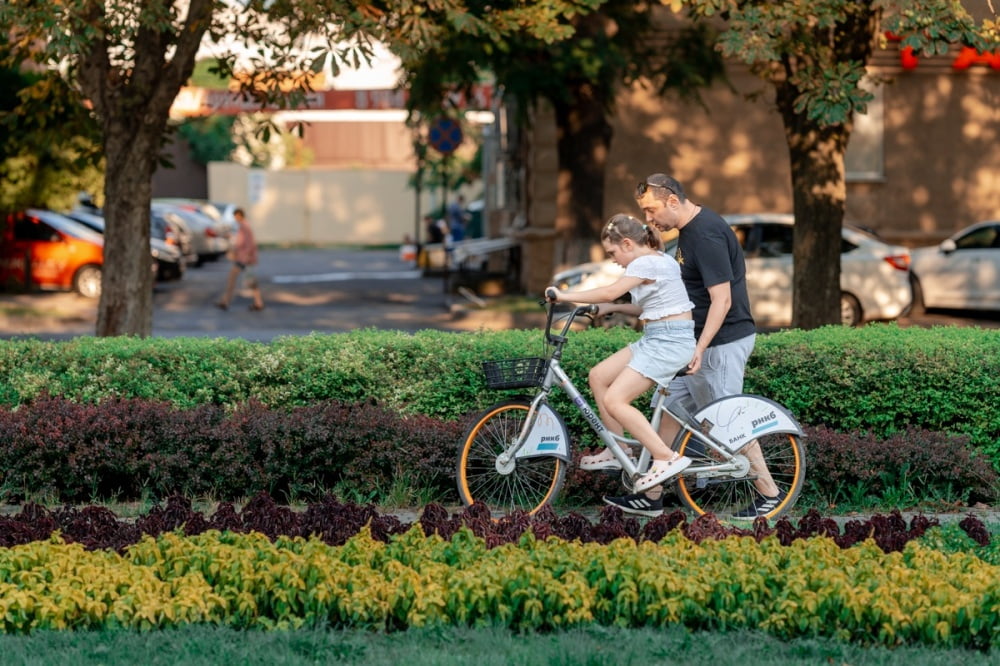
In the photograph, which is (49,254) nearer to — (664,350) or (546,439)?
(546,439)

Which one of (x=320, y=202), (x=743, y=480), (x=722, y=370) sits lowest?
(x=743, y=480)

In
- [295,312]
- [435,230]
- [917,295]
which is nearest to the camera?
[917,295]

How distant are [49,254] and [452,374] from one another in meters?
18.8

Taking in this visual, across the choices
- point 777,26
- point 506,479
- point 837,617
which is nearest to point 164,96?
point 777,26

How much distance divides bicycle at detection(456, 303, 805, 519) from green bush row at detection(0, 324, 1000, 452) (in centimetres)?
92

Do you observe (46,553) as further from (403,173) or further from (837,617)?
(403,173)

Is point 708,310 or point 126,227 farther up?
point 126,227

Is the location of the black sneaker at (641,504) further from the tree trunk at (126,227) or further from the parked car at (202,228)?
the parked car at (202,228)

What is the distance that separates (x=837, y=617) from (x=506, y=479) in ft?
8.05

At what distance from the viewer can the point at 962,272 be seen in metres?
20.1

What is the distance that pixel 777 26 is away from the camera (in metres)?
11.1

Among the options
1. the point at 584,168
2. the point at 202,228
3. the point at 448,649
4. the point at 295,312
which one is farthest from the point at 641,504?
the point at 202,228

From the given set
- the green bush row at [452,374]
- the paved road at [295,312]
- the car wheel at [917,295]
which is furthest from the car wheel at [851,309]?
the green bush row at [452,374]

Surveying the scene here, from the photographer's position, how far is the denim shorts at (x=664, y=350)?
6.74m
